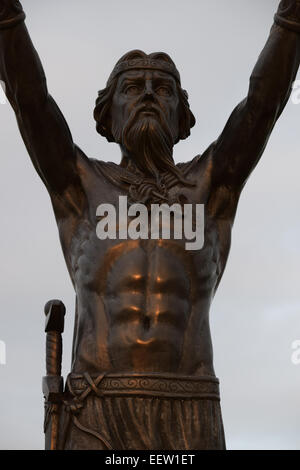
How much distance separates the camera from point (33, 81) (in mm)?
8742

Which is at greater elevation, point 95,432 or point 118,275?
point 118,275

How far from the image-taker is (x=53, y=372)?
8594mm

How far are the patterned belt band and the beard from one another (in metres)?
1.47

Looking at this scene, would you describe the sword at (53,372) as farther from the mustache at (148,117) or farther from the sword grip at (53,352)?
the mustache at (148,117)

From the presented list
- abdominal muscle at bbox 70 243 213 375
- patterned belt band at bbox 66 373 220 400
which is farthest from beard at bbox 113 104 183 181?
patterned belt band at bbox 66 373 220 400

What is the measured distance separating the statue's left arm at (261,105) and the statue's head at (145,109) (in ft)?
1.28

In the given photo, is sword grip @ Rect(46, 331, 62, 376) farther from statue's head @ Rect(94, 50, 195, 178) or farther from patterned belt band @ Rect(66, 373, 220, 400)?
statue's head @ Rect(94, 50, 195, 178)

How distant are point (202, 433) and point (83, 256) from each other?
141 centimetres

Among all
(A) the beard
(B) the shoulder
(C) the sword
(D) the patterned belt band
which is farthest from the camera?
(B) the shoulder

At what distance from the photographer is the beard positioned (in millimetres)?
8953

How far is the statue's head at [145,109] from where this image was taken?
899 cm

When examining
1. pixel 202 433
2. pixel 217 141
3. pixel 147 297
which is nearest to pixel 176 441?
pixel 202 433
